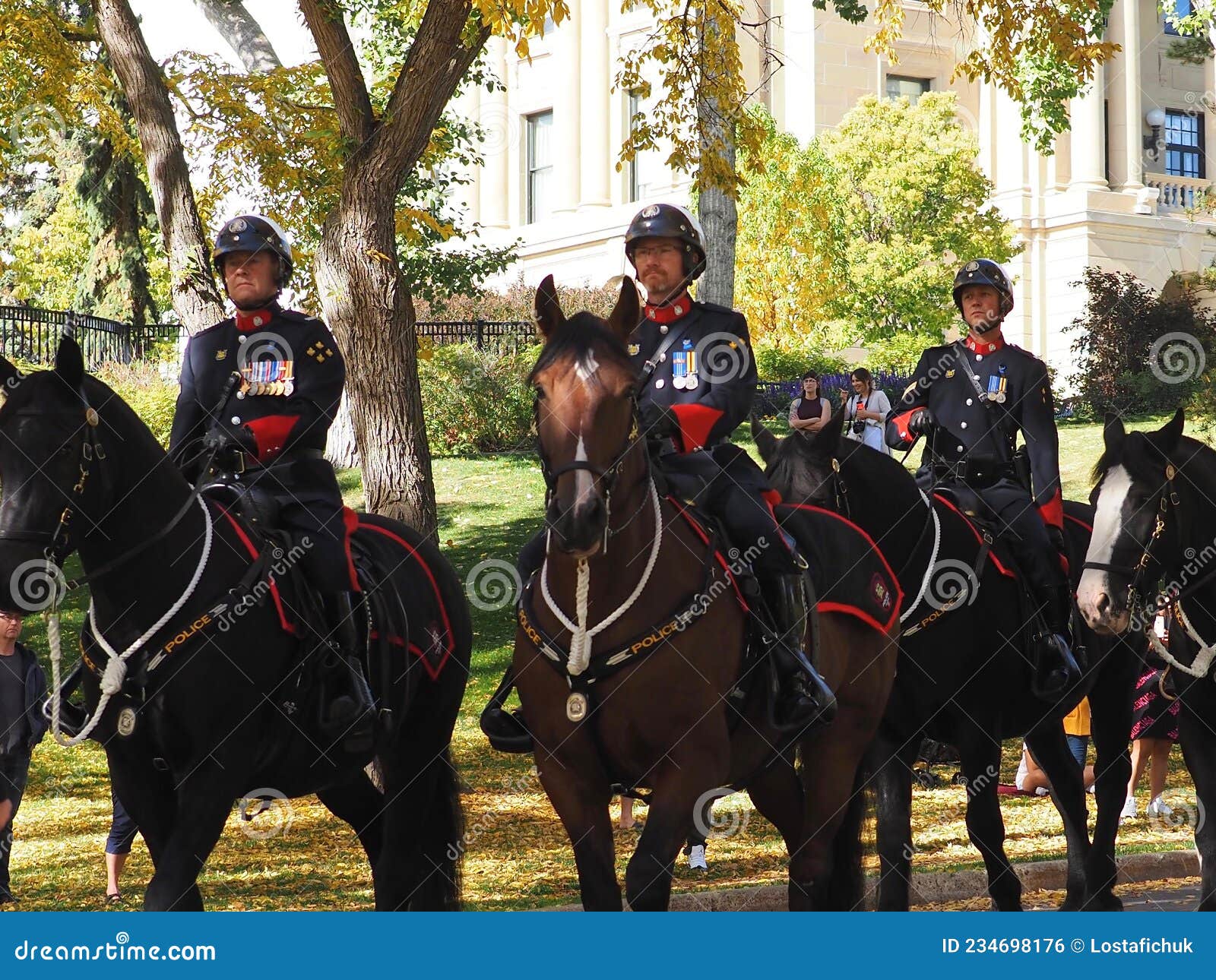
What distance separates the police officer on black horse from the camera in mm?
6988

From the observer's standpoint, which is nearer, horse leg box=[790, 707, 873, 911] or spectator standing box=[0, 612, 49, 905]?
horse leg box=[790, 707, 873, 911]

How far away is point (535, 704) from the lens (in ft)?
21.3

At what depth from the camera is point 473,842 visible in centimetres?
1258

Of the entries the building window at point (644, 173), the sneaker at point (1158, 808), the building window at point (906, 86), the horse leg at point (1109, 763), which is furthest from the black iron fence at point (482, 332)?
the horse leg at point (1109, 763)

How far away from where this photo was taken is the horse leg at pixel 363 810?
28.5ft

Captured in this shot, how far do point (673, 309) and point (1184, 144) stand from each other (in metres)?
56.7

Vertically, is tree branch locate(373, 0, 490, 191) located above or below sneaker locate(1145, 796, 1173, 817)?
Result: above

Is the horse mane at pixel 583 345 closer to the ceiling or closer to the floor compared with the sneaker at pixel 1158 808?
closer to the ceiling

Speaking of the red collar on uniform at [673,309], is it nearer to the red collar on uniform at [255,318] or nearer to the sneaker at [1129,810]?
the red collar on uniform at [255,318]

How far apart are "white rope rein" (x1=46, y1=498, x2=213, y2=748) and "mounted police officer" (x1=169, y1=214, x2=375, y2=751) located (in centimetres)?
82

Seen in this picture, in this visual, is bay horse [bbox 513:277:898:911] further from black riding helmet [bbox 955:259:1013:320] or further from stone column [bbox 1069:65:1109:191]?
stone column [bbox 1069:65:1109:191]

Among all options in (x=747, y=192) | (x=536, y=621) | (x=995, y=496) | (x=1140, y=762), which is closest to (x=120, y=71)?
(x=995, y=496)

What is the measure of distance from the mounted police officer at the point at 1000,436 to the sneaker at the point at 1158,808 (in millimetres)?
4093

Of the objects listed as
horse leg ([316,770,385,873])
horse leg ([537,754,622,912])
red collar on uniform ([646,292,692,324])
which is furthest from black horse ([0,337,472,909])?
red collar on uniform ([646,292,692,324])
